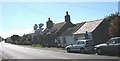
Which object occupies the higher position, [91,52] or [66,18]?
[66,18]

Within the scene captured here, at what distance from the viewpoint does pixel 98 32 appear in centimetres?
4828

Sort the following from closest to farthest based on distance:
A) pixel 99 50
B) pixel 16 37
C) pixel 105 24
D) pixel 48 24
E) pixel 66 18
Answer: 1. pixel 99 50
2. pixel 105 24
3. pixel 66 18
4. pixel 48 24
5. pixel 16 37

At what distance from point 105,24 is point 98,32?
2258 millimetres

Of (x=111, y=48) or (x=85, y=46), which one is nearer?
(x=111, y=48)

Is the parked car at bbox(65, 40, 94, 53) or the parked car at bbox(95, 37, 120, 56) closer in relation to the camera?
the parked car at bbox(95, 37, 120, 56)

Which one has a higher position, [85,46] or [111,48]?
[85,46]

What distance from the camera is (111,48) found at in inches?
Result: 1012

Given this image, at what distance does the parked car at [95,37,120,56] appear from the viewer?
2507cm

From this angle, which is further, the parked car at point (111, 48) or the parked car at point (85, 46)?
the parked car at point (85, 46)

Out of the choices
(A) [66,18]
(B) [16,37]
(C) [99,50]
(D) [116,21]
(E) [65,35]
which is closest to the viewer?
(C) [99,50]

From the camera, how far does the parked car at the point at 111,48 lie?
25.1 metres

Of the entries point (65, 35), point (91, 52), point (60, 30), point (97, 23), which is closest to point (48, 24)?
point (60, 30)

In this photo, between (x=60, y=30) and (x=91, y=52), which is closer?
(x=91, y=52)

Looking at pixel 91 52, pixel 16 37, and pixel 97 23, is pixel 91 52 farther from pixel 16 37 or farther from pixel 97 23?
pixel 16 37
